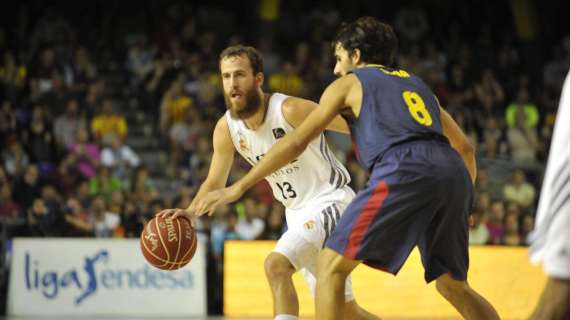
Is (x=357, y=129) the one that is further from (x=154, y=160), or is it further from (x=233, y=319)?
(x=154, y=160)

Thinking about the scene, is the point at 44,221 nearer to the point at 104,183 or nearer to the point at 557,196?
the point at 104,183

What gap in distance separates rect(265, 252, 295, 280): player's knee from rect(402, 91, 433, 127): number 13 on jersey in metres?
1.20

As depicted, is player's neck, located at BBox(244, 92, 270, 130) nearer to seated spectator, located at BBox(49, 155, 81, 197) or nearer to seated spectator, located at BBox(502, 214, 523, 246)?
seated spectator, located at BBox(502, 214, 523, 246)

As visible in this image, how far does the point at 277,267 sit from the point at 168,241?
2.04ft

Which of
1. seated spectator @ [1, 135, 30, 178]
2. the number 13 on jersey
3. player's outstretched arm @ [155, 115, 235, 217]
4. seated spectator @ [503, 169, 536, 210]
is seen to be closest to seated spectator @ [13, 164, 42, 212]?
seated spectator @ [1, 135, 30, 178]

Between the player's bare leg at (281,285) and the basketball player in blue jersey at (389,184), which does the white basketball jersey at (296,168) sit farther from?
the basketball player in blue jersey at (389,184)

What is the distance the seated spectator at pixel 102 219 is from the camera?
11.3 m

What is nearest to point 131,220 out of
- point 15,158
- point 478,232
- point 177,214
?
point 15,158

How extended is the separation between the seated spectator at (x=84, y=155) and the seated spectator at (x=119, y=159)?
0.41ft

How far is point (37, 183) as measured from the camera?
12195mm

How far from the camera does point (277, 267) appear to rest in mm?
5086

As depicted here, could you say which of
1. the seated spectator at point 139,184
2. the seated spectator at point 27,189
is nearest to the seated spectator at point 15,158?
the seated spectator at point 27,189

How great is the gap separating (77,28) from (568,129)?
14699 millimetres

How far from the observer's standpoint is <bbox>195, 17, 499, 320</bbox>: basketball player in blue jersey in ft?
14.1
